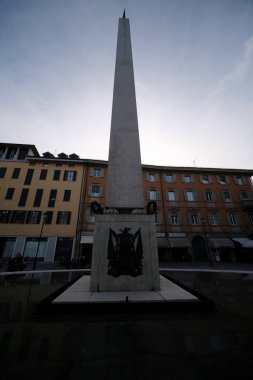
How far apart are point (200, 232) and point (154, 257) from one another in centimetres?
1780

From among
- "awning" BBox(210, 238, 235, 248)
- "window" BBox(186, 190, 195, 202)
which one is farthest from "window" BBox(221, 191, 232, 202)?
"awning" BBox(210, 238, 235, 248)

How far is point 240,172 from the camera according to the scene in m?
23.3

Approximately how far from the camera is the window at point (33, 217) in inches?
746

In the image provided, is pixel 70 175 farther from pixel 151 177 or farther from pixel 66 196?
pixel 151 177

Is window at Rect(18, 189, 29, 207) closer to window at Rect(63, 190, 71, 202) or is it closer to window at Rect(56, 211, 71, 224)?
window at Rect(56, 211, 71, 224)

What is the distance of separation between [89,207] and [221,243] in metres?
16.4

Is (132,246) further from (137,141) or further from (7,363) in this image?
(137,141)

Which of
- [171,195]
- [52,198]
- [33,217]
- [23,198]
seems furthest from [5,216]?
[171,195]

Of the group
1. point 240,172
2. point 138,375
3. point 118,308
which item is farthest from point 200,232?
point 138,375

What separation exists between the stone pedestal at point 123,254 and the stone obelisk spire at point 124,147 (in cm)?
54

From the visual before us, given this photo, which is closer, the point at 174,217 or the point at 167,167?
the point at 174,217

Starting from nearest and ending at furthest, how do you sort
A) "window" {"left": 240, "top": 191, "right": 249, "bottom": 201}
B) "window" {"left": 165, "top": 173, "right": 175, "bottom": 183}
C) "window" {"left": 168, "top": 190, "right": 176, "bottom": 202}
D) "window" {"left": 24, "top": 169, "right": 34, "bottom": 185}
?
"window" {"left": 24, "top": 169, "right": 34, "bottom": 185} < "window" {"left": 168, "top": 190, "right": 176, "bottom": 202} < "window" {"left": 240, "top": 191, "right": 249, "bottom": 201} < "window" {"left": 165, "top": 173, "right": 175, "bottom": 183}

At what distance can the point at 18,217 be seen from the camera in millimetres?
18922

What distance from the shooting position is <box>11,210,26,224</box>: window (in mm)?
18781
